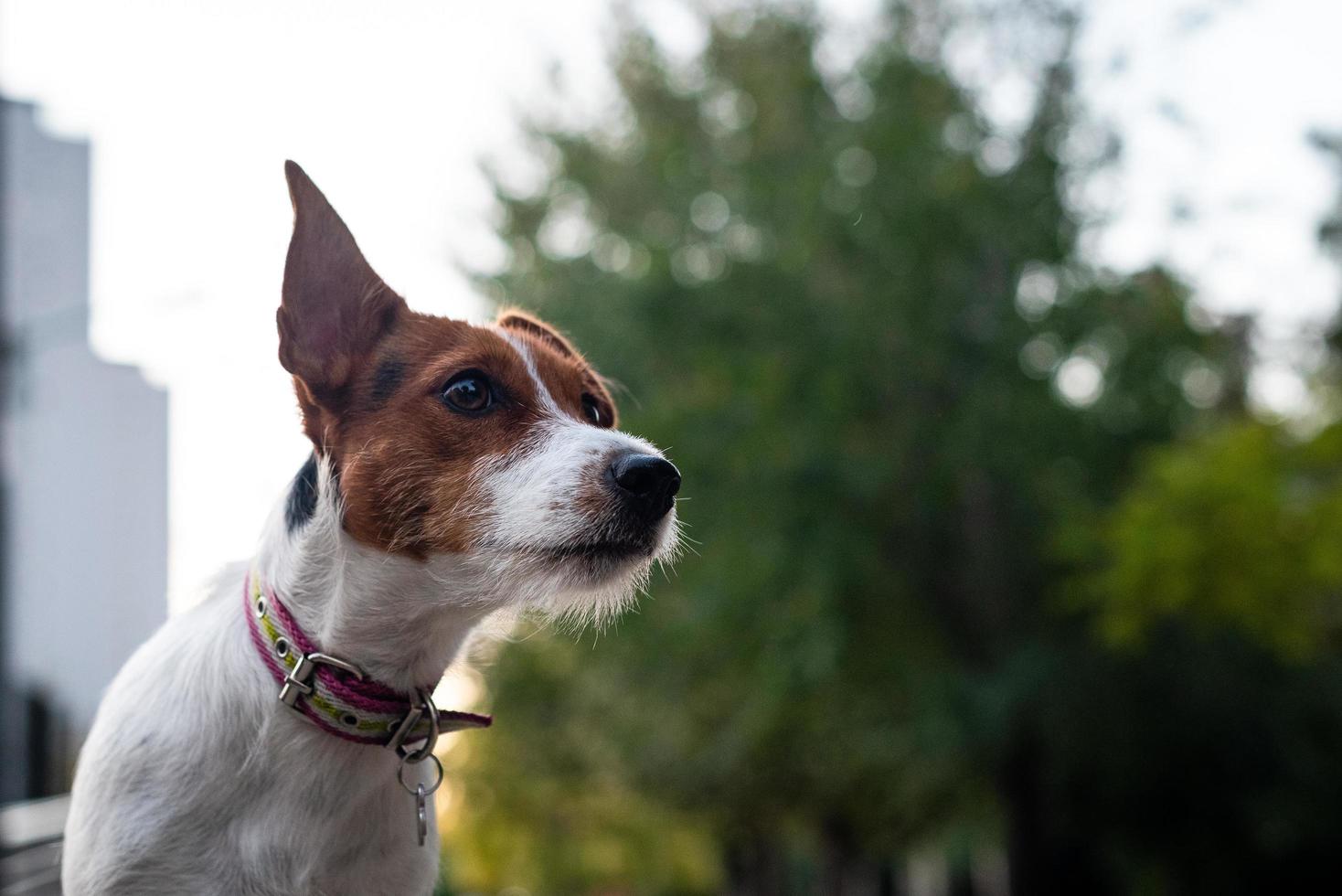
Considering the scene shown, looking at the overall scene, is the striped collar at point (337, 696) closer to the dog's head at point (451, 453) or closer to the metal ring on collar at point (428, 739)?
the metal ring on collar at point (428, 739)

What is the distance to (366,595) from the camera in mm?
2467

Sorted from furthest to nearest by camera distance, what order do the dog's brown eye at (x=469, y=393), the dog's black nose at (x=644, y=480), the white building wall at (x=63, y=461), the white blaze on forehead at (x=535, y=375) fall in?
the white building wall at (x=63, y=461)
the white blaze on forehead at (x=535, y=375)
the dog's brown eye at (x=469, y=393)
the dog's black nose at (x=644, y=480)

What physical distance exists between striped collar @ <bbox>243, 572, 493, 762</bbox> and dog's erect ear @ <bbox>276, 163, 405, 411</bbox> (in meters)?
0.47

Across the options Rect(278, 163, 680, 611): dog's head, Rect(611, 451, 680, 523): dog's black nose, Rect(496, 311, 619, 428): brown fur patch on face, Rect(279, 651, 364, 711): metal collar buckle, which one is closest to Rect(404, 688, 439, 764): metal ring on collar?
Rect(279, 651, 364, 711): metal collar buckle

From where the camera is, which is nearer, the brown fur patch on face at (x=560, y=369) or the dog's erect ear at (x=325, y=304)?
the dog's erect ear at (x=325, y=304)

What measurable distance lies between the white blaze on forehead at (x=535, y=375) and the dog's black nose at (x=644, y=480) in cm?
29

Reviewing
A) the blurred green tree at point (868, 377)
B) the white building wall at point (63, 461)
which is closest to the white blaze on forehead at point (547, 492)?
the white building wall at point (63, 461)

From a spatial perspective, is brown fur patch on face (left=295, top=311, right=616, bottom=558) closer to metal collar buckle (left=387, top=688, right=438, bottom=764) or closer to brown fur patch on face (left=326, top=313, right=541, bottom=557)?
brown fur patch on face (left=326, top=313, right=541, bottom=557)

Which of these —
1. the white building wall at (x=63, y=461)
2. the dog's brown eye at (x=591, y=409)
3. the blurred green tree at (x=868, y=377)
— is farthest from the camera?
the blurred green tree at (x=868, y=377)

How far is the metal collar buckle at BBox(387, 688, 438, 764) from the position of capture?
2422 mm

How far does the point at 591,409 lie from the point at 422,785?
942 millimetres

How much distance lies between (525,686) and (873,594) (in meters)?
10.3

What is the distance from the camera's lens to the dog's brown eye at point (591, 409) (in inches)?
114

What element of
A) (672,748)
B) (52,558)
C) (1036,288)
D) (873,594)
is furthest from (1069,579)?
(52,558)
